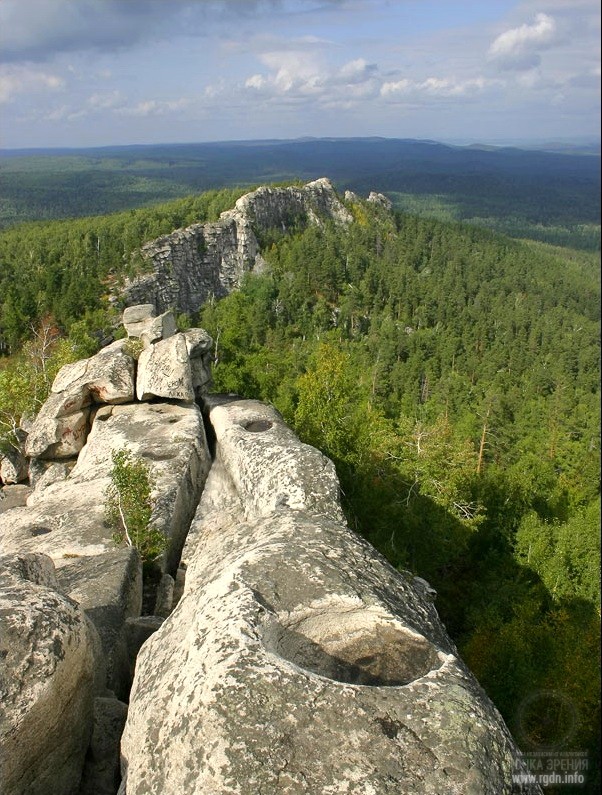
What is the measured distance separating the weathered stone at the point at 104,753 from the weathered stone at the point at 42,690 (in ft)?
0.69

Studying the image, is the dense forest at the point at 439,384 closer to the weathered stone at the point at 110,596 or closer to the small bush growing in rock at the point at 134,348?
the small bush growing in rock at the point at 134,348

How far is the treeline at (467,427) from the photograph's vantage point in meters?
21.1

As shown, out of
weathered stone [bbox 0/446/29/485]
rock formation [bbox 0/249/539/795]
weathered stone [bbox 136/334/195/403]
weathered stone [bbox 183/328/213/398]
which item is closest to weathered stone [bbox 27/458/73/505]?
weathered stone [bbox 0/446/29/485]

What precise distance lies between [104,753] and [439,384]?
80390 millimetres

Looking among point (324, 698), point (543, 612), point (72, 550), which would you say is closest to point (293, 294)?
point (543, 612)

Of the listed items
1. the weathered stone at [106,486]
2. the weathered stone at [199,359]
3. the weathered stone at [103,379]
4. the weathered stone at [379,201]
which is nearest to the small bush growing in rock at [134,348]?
the weathered stone at [103,379]

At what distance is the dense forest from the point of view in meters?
21.4

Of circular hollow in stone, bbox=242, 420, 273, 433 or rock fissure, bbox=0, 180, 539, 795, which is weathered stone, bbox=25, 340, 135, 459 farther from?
rock fissure, bbox=0, 180, 539, 795

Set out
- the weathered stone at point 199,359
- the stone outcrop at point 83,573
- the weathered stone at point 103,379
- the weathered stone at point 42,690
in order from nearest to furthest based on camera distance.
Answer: the weathered stone at point 42,690
the stone outcrop at point 83,573
the weathered stone at point 103,379
the weathered stone at point 199,359

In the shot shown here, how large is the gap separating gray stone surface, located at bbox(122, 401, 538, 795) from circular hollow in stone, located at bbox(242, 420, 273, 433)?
981cm

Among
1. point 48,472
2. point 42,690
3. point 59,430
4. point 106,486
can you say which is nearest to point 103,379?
point 59,430

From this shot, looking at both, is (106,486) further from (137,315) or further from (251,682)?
(137,315)

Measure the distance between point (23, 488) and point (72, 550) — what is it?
10.1m

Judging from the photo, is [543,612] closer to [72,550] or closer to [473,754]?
[72,550]
